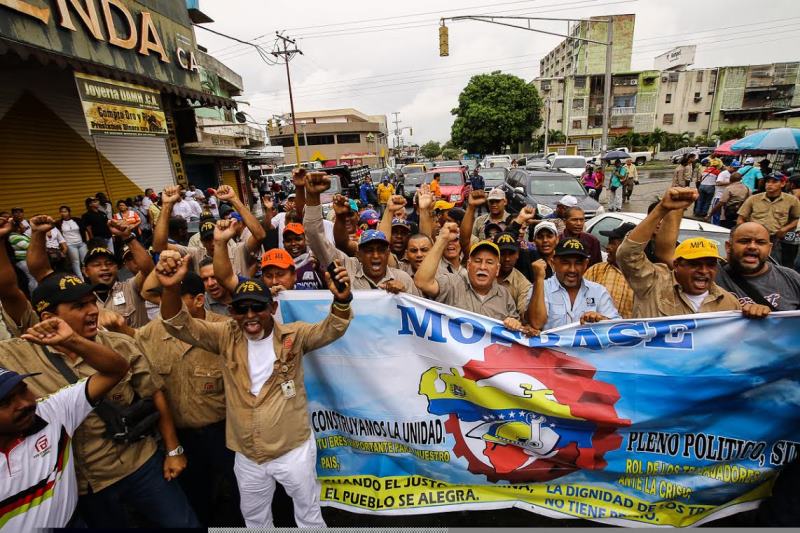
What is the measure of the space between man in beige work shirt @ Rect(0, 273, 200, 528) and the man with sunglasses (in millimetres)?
385

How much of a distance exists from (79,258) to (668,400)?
10790 millimetres

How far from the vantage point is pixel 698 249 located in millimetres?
2789

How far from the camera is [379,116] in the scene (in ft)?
345

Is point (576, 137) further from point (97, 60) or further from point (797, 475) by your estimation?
point (797, 475)

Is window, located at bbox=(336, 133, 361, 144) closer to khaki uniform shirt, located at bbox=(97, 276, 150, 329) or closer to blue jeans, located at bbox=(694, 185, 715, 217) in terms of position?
blue jeans, located at bbox=(694, 185, 715, 217)

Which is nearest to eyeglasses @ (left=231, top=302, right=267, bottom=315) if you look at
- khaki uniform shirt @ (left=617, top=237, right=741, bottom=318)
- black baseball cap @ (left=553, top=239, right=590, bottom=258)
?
black baseball cap @ (left=553, top=239, right=590, bottom=258)

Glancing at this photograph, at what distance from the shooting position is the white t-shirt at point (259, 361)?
2.43 metres

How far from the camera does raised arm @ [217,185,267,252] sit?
381 cm

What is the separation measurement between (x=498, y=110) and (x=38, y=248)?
5191 cm

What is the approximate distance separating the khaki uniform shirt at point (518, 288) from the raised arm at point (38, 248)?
376 cm

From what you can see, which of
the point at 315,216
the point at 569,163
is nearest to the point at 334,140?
the point at 569,163

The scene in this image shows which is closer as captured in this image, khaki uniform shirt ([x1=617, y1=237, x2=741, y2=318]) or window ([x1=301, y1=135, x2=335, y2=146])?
khaki uniform shirt ([x1=617, y1=237, x2=741, y2=318])

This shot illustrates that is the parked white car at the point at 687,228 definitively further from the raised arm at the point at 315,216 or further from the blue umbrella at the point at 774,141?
the blue umbrella at the point at 774,141

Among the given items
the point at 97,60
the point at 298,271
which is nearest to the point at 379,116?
the point at 97,60
